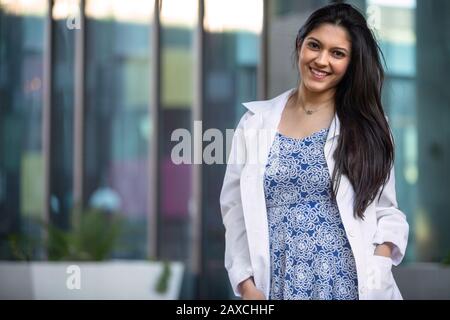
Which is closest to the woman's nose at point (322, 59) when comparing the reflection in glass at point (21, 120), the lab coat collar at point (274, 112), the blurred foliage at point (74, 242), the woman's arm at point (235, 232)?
the lab coat collar at point (274, 112)

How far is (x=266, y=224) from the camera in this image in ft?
6.67

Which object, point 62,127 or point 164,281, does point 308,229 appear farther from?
point 62,127

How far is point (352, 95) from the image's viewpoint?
209 cm

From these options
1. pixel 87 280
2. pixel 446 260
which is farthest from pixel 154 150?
pixel 446 260

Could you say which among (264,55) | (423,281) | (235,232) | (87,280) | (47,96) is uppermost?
(264,55)

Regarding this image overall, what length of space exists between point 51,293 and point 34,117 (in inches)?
84.2

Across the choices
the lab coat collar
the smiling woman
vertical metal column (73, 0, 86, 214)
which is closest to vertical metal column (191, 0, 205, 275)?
vertical metal column (73, 0, 86, 214)

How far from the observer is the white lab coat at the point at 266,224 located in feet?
6.59

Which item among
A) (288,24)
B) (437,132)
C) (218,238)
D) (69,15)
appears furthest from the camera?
(218,238)

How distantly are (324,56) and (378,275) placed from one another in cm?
50

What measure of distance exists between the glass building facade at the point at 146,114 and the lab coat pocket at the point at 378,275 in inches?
64.5

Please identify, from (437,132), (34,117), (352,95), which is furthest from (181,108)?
(352,95)

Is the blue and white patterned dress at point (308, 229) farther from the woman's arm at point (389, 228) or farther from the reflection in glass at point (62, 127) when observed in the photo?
the reflection in glass at point (62, 127)

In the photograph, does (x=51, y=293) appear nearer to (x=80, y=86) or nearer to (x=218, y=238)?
(x=218, y=238)
